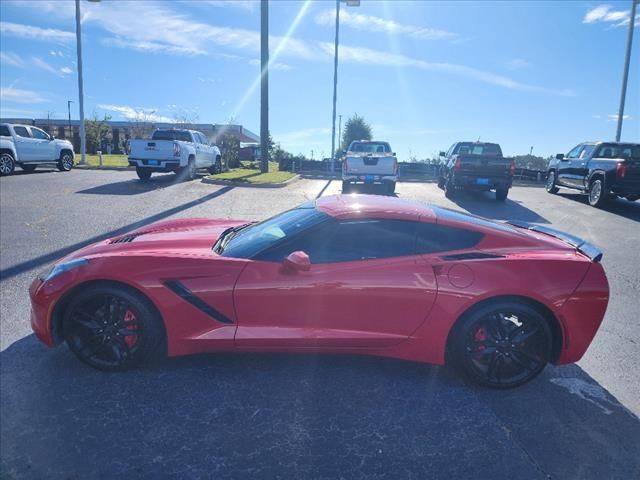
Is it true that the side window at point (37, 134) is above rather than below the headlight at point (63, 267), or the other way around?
above

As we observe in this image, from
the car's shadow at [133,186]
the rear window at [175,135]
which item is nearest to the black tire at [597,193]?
the car's shadow at [133,186]

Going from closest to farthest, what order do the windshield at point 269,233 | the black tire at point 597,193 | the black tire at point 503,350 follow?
the black tire at point 503,350 < the windshield at point 269,233 < the black tire at point 597,193

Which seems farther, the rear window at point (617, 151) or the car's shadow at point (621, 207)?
the rear window at point (617, 151)

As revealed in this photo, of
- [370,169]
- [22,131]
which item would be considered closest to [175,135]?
[22,131]

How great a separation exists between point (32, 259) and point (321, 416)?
494 cm

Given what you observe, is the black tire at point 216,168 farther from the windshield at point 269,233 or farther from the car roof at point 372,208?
the car roof at point 372,208

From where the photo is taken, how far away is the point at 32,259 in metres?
5.83

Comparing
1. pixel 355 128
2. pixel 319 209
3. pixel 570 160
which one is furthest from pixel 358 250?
pixel 355 128

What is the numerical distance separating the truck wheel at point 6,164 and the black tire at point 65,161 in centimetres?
263

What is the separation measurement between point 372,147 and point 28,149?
42.0ft

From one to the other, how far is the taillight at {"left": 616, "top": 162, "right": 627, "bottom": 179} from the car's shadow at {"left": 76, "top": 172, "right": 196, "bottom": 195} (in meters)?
13.2

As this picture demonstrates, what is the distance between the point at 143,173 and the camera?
15.7m

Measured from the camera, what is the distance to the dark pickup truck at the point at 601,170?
11891mm

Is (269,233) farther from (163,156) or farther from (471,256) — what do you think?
(163,156)
